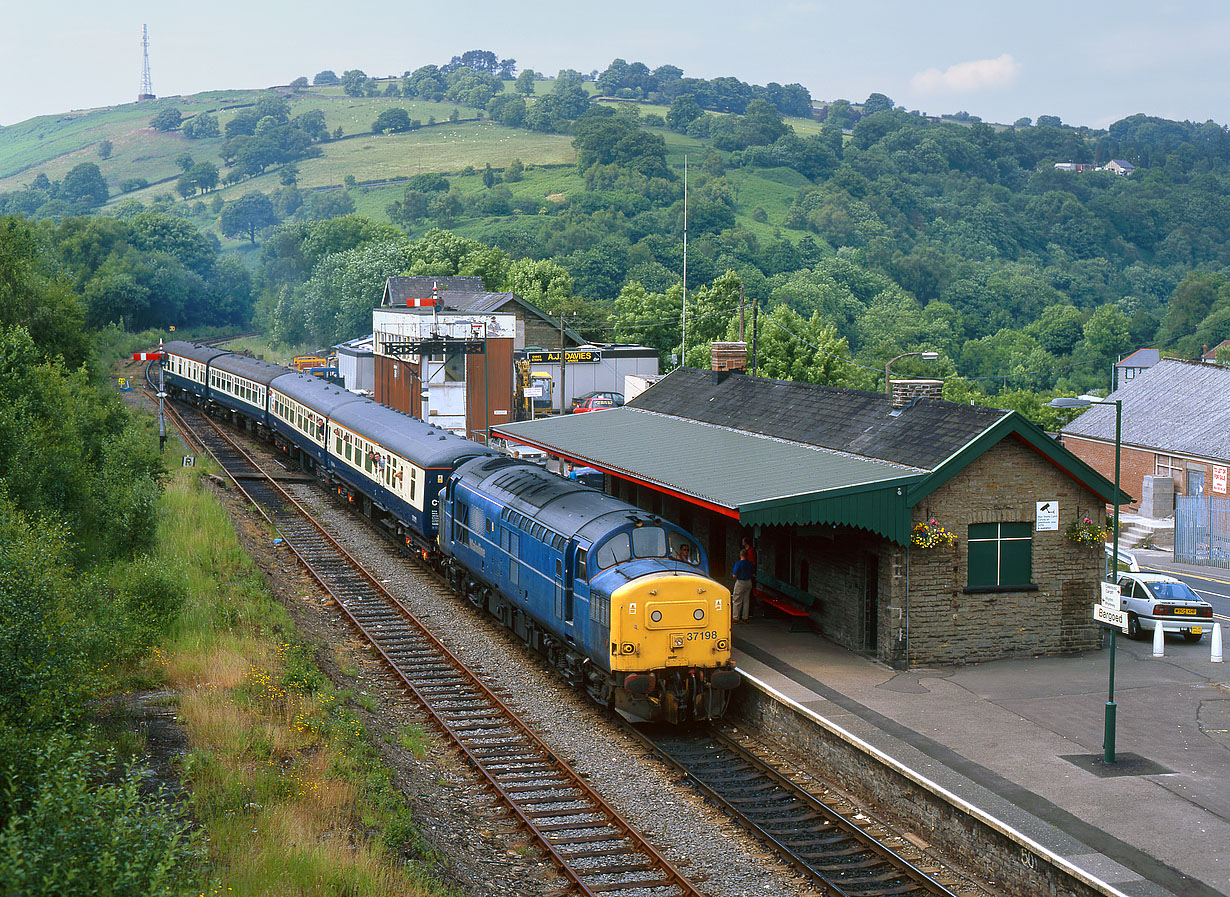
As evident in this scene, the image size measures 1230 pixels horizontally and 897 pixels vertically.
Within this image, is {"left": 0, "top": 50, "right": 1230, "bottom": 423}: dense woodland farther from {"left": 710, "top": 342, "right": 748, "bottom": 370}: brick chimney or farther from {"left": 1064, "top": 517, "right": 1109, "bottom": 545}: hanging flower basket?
{"left": 1064, "top": 517, "right": 1109, "bottom": 545}: hanging flower basket

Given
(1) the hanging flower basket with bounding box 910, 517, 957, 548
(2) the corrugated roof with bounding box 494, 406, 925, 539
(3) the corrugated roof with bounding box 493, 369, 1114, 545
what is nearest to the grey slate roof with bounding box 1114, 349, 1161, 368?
(3) the corrugated roof with bounding box 493, 369, 1114, 545

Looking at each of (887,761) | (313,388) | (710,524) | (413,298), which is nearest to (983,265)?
(413,298)

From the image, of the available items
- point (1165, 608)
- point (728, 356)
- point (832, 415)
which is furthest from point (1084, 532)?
point (728, 356)

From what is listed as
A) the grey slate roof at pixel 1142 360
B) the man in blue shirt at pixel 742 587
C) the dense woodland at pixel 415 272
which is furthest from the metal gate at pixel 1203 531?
the grey slate roof at pixel 1142 360

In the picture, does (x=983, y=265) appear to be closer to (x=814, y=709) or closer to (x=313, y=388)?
(x=313, y=388)

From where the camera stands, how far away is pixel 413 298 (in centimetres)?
7156

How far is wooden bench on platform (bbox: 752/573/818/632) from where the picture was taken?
23.0m

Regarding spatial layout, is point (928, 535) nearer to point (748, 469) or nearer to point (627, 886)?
point (748, 469)

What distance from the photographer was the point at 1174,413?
139 feet

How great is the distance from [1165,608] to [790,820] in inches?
494

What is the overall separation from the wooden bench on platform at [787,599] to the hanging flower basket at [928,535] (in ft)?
11.9

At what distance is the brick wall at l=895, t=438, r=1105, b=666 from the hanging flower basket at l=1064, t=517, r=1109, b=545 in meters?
0.11

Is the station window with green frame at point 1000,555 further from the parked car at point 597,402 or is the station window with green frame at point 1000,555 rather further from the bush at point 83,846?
the parked car at point 597,402

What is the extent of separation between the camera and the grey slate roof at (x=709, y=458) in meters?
19.9
